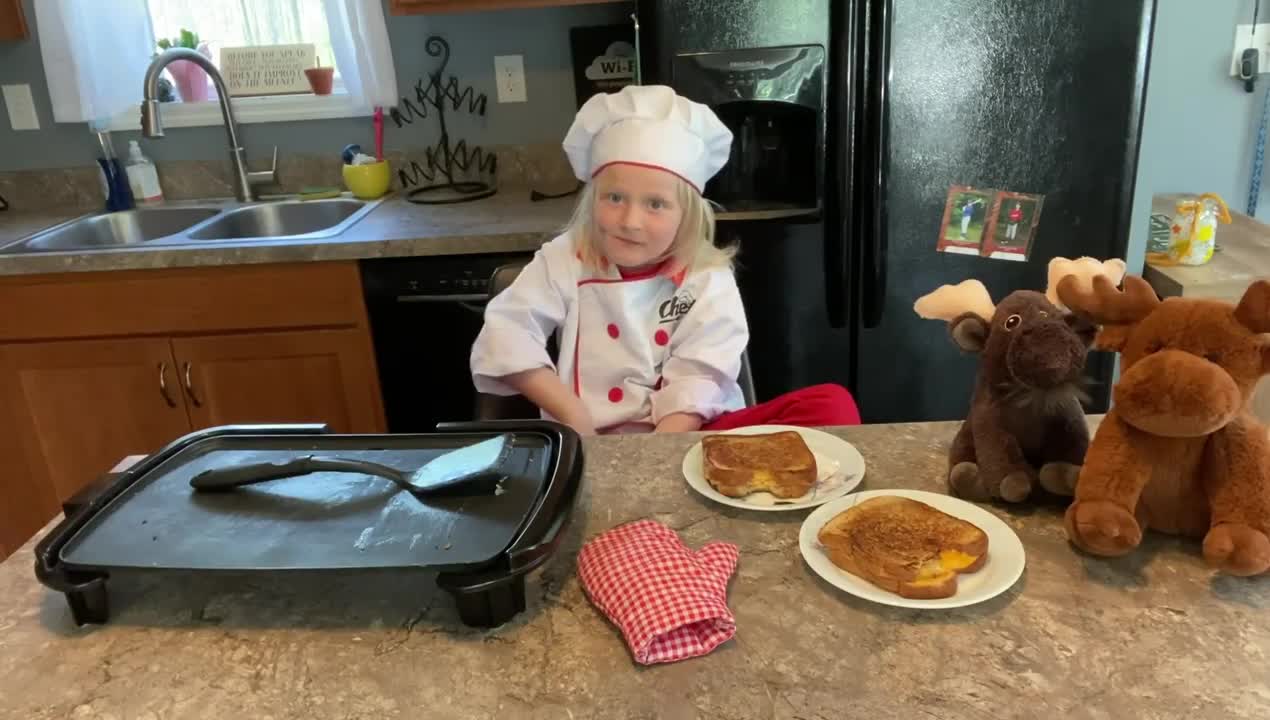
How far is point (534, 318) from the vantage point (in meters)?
1.64

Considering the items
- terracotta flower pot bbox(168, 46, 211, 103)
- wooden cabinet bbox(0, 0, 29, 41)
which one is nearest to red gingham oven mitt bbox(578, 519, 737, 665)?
terracotta flower pot bbox(168, 46, 211, 103)

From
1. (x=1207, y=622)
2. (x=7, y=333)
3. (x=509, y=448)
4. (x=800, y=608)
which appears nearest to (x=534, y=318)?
(x=509, y=448)

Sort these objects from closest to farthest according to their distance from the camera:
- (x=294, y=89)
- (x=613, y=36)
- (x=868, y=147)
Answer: (x=868, y=147)
(x=613, y=36)
(x=294, y=89)

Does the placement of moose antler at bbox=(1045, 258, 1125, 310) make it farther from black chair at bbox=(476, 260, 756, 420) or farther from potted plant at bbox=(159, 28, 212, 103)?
potted plant at bbox=(159, 28, 212, 103)

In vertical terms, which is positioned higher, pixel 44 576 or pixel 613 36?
pixel 613 36

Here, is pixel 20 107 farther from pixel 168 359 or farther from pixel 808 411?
pixel 808 411

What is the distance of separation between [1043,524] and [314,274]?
1713mm

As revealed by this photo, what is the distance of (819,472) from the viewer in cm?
101

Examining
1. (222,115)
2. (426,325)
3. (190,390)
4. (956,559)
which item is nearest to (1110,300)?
(956,559)

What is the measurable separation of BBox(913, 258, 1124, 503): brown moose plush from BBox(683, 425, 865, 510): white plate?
0.11 meters

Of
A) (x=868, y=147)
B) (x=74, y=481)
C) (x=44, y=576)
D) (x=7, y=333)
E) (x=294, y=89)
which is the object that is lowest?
(x=74, y=481)

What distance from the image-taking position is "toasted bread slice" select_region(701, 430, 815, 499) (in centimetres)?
97

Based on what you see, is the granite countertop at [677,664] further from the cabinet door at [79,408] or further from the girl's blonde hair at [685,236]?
the cabinet door at [79,408]

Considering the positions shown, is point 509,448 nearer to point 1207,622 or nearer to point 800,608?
point 800,608
